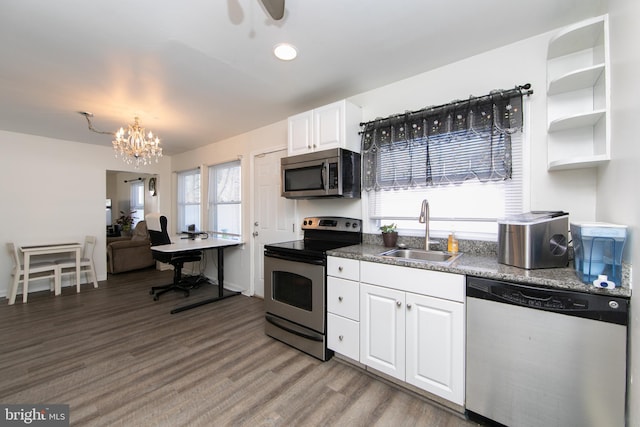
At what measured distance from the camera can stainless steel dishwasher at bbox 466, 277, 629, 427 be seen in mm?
1117

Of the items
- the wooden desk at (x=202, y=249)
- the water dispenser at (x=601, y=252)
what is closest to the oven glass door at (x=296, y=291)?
the wooden desk at (x=202, y=249)

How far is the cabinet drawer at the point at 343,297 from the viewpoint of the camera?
194cm

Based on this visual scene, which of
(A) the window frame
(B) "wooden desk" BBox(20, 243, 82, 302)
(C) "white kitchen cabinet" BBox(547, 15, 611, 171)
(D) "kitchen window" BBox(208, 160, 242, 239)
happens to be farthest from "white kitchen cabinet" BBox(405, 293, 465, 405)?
(B) "wooden desk" BBox(20, 243, 82, 302)

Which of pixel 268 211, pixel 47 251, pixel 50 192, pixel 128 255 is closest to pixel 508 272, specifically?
pixel 268 211

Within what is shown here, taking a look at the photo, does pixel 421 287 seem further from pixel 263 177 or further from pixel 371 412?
pixel 263 177

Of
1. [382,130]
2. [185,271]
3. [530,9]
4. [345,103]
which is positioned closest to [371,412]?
[382,130]

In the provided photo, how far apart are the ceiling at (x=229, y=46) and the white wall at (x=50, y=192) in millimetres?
1491

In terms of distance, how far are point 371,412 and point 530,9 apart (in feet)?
8.35

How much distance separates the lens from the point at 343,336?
2025 millimetres

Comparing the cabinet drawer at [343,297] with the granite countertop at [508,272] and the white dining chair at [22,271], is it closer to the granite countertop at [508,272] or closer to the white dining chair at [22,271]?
the granite countertop at [508,272]

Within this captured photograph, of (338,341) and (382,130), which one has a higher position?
(382,130)

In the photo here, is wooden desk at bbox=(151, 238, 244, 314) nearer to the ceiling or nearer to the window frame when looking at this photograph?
the window frame

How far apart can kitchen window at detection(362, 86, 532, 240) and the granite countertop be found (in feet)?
1.24

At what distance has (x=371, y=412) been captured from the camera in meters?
1.58
